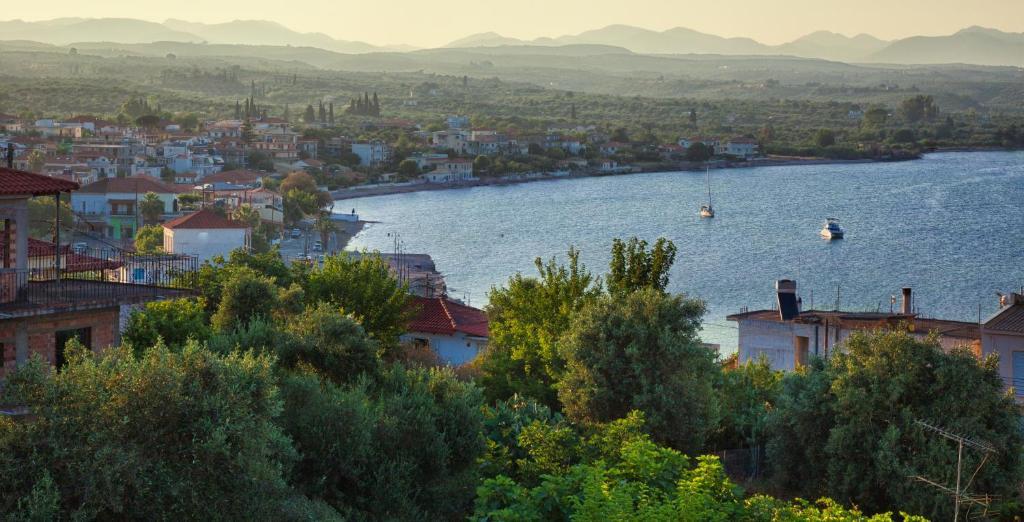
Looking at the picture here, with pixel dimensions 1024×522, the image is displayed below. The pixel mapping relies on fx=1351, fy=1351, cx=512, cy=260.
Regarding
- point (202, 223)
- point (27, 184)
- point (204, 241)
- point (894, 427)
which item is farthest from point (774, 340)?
point (202, 223)

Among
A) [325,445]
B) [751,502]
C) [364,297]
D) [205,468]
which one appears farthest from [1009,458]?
[364,297]

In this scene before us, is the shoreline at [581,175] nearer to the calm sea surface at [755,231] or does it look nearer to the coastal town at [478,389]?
the calm sea surface at [755,231]

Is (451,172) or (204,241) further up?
(204,241)

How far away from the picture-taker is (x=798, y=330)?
762 inches

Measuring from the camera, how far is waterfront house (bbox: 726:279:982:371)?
1831cm

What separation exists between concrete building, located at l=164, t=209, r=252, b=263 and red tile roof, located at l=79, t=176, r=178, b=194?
16425 millimetres

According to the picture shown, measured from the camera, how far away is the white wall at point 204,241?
32.6 m

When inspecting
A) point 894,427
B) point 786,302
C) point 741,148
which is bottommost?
point 786,302

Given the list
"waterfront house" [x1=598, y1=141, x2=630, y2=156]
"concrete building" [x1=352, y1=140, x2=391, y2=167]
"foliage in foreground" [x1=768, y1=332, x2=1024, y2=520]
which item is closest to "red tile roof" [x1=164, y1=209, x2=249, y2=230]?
"foliage in foreground" [x1=768, y1=332, x2=1024, y2=520]

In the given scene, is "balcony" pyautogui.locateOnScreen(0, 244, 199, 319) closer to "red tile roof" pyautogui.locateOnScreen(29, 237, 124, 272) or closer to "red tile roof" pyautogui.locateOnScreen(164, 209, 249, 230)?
"red tile roof" pyautogui.locateOnScreen(29, 237, 124, 272)

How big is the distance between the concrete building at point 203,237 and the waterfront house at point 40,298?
2260 cm

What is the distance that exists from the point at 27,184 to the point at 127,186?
41623 mm

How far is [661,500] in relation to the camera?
9797 millimetres

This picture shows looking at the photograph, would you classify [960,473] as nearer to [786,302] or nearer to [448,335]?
[786,302]
